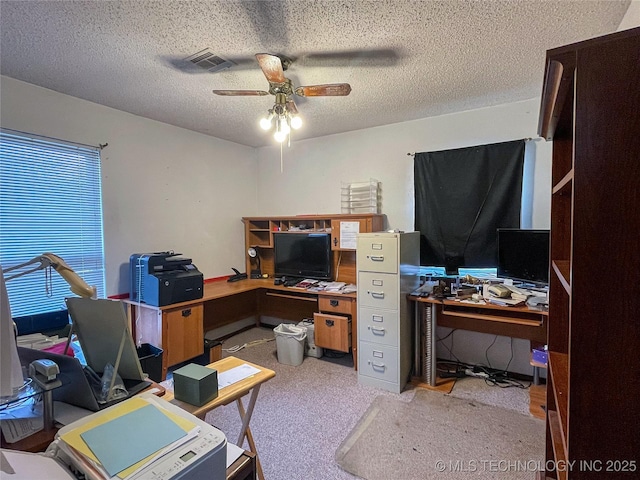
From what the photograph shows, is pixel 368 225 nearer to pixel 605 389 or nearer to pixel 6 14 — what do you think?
pixel 605 389

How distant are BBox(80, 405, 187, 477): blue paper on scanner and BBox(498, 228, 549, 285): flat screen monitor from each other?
2.54 metres

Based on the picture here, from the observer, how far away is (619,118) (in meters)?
0.67

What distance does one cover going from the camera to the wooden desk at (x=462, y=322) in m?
2.47

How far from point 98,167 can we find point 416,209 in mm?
3195

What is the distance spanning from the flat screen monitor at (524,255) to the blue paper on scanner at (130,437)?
2.54 metres

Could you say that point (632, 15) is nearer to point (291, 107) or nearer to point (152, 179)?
point (291, 107)

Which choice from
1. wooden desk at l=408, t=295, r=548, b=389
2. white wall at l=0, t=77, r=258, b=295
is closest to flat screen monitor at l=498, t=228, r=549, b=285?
wooden desk at l=408, t=295, r=548, b=389

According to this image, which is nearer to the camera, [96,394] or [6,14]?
[96,394]

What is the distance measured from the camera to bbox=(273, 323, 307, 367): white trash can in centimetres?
320

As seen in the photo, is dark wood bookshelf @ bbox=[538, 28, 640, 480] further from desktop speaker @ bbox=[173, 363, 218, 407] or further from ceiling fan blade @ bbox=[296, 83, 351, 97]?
ceiling fan blade @ bbox=[296, 83, 351, 97]

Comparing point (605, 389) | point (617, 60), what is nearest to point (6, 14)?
point (617, 60)

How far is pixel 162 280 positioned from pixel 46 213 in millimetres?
1063

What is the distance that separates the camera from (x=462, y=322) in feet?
9.68

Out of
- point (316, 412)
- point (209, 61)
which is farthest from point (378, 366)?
point (209, 61)
